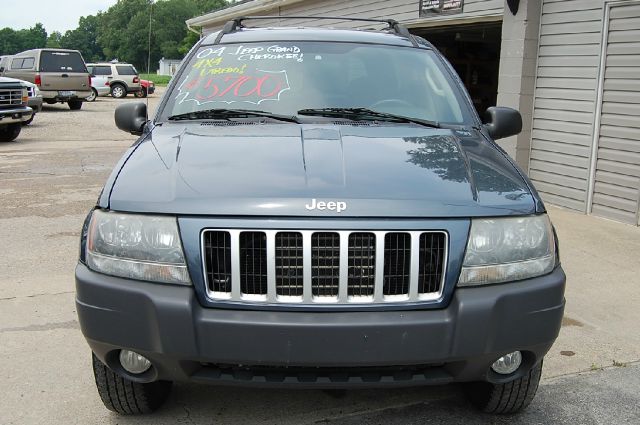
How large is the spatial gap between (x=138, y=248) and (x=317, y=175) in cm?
74

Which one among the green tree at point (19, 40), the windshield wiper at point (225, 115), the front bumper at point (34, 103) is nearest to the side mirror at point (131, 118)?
the windshield wiper at point (225, 115)

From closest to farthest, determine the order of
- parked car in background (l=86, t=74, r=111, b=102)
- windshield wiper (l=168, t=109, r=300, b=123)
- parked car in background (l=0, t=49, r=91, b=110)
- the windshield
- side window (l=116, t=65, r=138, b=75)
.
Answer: windshield wiper (l=168, t=109, r=300, b=123), the windshield, parked car in background (l=0, t=49, r=91, b=110), parked car in background (l=86, t=74, r=111, b=102), side window (l=116, t=65, r=138, b=75)

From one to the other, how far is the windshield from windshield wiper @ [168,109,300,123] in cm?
4

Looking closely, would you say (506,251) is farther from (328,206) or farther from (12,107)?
(12,107)

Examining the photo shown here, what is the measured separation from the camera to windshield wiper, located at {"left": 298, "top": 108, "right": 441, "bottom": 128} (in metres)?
3.57

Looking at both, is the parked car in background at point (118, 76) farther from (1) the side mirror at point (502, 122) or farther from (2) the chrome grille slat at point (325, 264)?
(2) the chrome grille slat at point (325, 264)

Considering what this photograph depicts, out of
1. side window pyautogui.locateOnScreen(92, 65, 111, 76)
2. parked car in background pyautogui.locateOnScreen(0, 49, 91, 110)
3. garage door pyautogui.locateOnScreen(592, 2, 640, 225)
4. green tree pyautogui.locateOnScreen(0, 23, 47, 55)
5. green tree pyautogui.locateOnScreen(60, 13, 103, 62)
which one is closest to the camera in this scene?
garage door pyautogui.locateOnScreen(592, 2, 640, 225)

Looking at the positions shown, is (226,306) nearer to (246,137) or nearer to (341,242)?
(341,242)

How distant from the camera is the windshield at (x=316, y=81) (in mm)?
3689

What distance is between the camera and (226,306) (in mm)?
2469

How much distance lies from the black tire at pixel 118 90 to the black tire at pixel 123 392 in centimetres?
3350

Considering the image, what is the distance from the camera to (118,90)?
3469 cm

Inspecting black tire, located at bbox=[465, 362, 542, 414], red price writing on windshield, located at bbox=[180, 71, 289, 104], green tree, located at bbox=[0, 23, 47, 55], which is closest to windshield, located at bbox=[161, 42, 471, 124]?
red price writing on windshield, located at bbox=[180, 71, 289, 104]

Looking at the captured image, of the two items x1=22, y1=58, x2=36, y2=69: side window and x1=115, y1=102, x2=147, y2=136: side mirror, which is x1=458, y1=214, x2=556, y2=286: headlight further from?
x1=22, y1=58, x2=36, y2=69: side window
